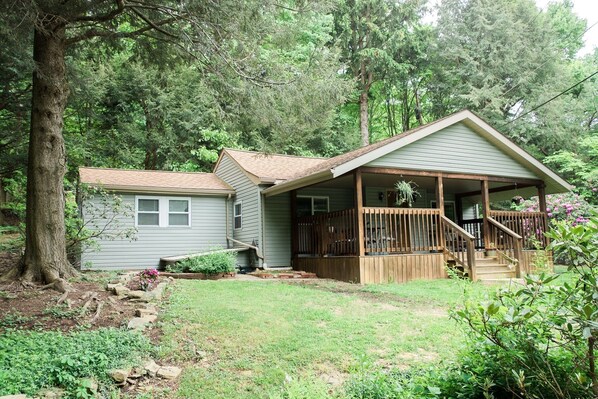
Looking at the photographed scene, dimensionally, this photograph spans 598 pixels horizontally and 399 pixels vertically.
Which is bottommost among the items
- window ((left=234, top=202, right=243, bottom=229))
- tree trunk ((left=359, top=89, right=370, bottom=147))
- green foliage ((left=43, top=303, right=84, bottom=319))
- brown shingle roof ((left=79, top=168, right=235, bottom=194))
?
green foliage ((left=43, top=303, right=84, bottom=319))

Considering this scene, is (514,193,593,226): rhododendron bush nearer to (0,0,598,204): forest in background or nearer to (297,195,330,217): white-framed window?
(0,0,598,204): forest in background

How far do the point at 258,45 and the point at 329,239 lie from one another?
5999 mm

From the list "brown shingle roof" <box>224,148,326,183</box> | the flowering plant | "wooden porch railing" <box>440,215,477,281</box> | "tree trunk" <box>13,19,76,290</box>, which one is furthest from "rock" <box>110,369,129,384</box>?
"brown shingle roof" <box>224,148,326,183</box>

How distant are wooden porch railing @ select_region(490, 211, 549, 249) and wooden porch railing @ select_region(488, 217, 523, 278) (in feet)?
1.63

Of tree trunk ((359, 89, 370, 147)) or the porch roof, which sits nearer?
the porch roof

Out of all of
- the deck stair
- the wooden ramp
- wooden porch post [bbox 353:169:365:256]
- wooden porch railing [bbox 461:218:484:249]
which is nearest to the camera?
wooden porch post [bbox 353:169:365:256]

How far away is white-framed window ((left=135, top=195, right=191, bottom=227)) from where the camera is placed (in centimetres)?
1356

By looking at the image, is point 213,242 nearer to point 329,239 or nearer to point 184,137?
point 329,239

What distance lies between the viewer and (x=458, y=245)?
11.1 metres

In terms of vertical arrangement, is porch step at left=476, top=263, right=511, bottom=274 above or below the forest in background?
below

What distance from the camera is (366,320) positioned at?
244 inches

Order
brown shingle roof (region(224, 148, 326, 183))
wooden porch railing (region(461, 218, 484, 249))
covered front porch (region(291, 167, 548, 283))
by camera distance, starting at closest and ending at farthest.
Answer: covered front porch (region(291, 167, 548, 283)) → brown shingle roof (region(224, 148, 326, 183)) → wooden porch railing (region(461, 218, 484, 249))

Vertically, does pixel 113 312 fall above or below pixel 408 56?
below

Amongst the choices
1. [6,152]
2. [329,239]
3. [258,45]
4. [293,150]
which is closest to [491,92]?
[293,150]
